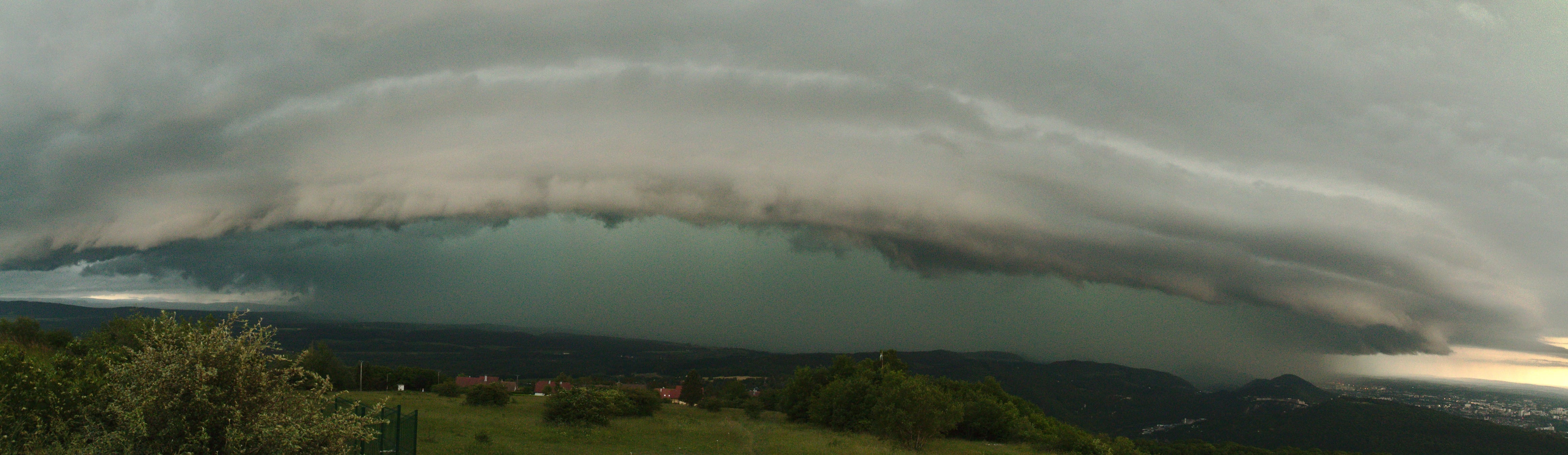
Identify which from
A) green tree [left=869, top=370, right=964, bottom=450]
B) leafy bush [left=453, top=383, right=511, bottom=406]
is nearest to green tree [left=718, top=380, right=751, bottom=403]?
leafy bush [left=453, top=383, right=511, bottom=406]

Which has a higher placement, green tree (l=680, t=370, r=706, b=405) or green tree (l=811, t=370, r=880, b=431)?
green tree (l=811, t=370, r=880, b=431)

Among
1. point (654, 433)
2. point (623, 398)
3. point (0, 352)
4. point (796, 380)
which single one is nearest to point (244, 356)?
point (0, 352)

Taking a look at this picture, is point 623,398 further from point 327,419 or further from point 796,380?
point 327,419

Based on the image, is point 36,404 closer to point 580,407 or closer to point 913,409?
point 580,407

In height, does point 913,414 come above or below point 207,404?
below

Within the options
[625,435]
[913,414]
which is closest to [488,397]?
[625,435]

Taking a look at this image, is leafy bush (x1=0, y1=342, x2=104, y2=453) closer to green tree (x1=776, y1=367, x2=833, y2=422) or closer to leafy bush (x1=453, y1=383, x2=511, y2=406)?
leafy bush (x1=453, y1=383, x2=511, y2=406)
